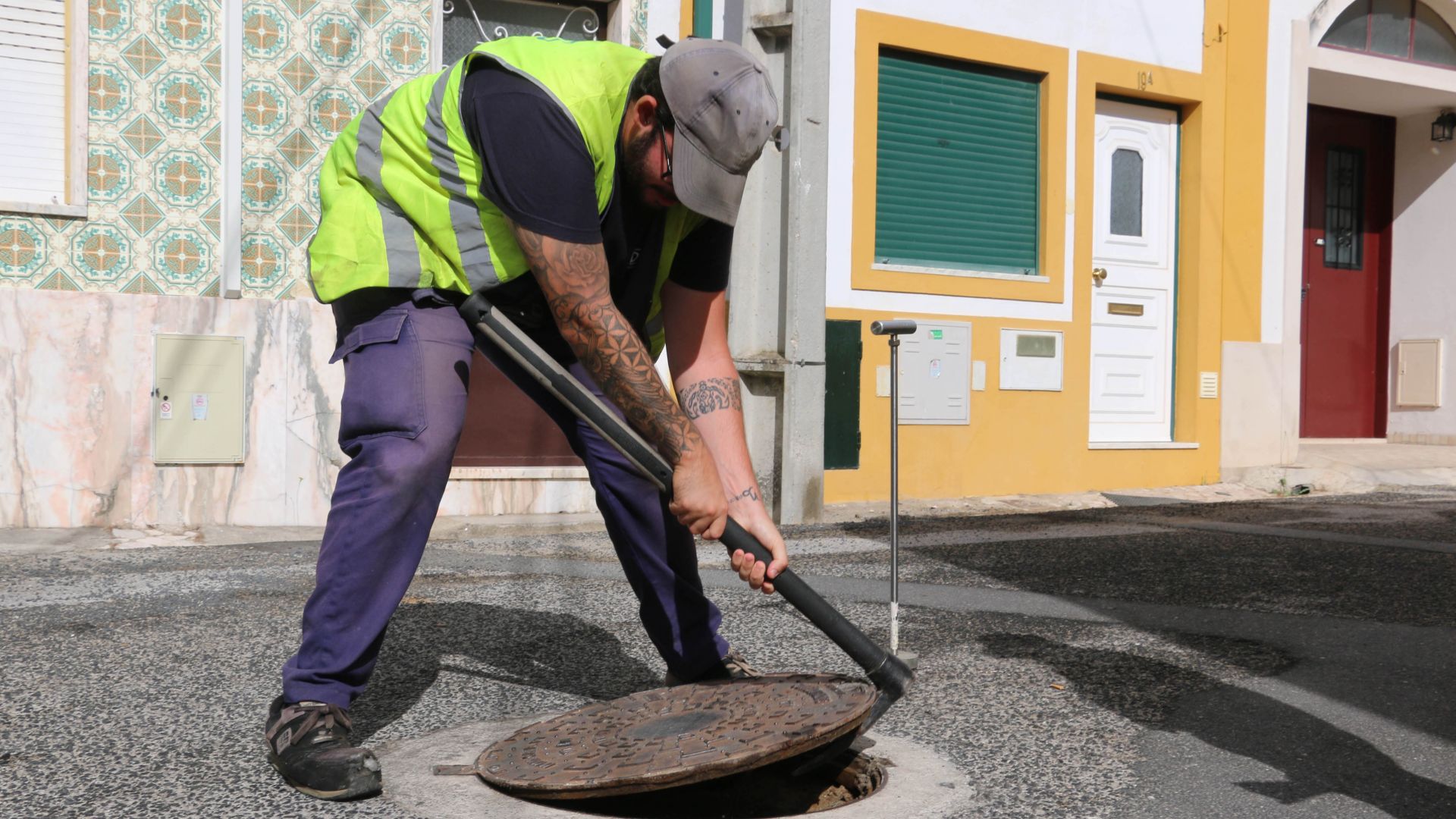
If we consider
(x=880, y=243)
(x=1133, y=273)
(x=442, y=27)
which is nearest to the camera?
(x=442, y=27)

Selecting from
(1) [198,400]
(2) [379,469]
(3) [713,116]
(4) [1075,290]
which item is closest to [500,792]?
(2) [379,469]

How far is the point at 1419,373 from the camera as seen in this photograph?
39.7 feet

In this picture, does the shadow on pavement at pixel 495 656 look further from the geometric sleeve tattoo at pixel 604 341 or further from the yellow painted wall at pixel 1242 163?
the yellow painted wall at pixel 1242 163

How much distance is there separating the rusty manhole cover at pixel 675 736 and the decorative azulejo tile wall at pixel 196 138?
5.43 m

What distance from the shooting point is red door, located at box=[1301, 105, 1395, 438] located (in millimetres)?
11992

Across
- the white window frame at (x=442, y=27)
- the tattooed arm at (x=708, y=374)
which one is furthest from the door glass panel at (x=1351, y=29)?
the tattooed arm at (x=708, y=374)

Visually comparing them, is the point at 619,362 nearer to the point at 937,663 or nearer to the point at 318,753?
the point at 318,753

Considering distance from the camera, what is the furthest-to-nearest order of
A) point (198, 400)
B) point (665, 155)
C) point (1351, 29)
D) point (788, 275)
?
point (1351, 29) < point (788, 275) < point (198, 400) < point (665, 155)

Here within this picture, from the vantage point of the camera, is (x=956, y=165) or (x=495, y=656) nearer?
(x=495, y=656)

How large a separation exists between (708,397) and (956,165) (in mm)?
6699

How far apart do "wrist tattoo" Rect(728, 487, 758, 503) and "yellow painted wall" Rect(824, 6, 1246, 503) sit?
5.78 meters

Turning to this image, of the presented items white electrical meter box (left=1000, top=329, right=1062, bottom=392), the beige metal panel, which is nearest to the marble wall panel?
white electrical meter box (left=1000, top=329, right=1062, bottom=392)

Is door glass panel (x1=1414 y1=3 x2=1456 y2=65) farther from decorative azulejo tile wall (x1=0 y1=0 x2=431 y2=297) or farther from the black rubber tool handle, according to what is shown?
the black rubber tool handle

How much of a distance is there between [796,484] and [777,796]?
202 inches
